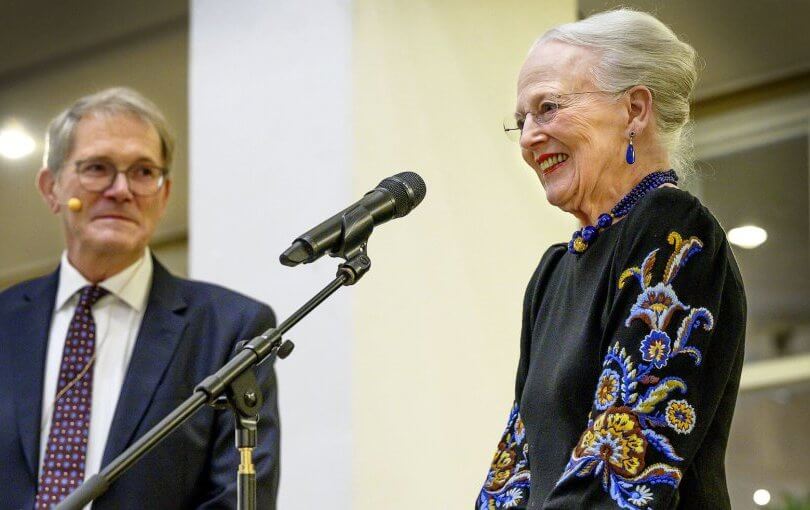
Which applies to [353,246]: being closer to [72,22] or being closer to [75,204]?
[75,204]

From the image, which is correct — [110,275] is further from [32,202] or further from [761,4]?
[32,202]

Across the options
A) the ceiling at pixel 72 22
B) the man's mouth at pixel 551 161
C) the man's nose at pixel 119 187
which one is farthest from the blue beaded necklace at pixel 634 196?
the ceiling at pixel 72 22

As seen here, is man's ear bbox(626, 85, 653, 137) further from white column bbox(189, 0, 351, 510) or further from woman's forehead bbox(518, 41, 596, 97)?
white column bbox(189, 0, 351, 510)

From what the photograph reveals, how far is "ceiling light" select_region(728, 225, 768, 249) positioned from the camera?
541 cm

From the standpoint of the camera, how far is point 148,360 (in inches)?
138

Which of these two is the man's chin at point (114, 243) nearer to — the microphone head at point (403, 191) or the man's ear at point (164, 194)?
the man's ear at point (164, 194)

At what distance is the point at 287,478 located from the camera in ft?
13.5

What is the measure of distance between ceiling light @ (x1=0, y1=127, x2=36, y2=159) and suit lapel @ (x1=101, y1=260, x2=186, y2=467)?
3.56 meters

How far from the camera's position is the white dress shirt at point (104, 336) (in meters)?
3.46

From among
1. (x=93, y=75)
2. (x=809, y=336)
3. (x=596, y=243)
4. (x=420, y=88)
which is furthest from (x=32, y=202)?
(x=596, y=243)

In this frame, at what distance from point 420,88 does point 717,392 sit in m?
2.38

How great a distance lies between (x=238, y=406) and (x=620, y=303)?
607 mm

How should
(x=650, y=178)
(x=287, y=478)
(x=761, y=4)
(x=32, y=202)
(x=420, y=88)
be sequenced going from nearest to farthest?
(x=650, y=178) → (x=287, y=478) → (x=420, y=88) → (x=761, y=4) → (x=32, y=202)

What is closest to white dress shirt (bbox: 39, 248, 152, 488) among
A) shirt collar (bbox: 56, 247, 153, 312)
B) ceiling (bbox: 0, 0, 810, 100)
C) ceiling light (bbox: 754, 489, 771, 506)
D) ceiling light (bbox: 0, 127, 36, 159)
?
A: shirt collar (bbox: 56, 247, 153, 312)
